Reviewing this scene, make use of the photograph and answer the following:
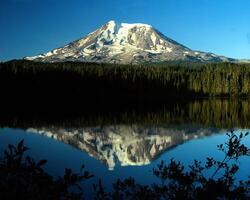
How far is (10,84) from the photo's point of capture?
11688 centimetres

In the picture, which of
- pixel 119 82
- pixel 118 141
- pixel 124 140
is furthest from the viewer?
pixel 119 82

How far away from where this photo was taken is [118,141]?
43875mm

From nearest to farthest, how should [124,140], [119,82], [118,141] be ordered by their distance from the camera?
[118,141] → [124,140] → [119,82]

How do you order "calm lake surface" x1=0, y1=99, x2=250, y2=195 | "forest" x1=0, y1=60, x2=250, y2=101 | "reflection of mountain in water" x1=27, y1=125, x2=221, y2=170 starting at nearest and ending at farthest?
"calm lake surface" x1=0, y1=99, x2=250, y2=195
"reflection of mountain in water" x1=27, y1=125, x2=221, y2=170
"forest" x1=0, y1=60, x2=250, y2=101

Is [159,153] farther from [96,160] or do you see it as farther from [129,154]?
[96,160]

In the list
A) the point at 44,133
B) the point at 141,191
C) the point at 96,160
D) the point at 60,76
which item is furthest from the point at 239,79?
the point at 141,191

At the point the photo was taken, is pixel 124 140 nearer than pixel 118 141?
No

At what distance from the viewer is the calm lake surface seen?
28.8 meters

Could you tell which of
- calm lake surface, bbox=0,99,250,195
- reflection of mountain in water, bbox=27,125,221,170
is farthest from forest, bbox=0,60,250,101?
reflection of mountain in water, bbox=27,125,221,170

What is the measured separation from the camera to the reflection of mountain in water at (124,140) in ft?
111

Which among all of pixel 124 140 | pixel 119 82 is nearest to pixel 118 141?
pixel 124 140

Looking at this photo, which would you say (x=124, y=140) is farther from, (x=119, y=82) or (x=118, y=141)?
(x=119, y=82)

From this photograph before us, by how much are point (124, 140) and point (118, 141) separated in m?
0.74

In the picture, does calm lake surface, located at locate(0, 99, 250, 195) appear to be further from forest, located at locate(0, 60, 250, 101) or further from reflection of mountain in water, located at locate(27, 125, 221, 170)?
forest, located at locate(0, 60, 250, 101)
